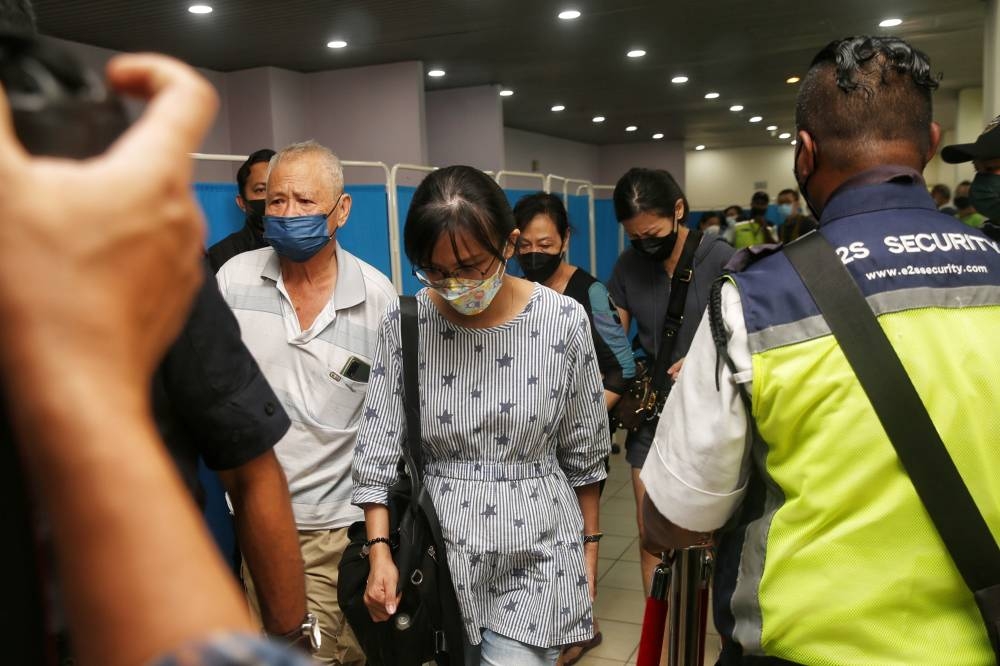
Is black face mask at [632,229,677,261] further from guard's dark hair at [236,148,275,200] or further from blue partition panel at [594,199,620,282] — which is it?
blue partition panel at [594,199,620,282]

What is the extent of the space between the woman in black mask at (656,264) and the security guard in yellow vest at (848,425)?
1.98m

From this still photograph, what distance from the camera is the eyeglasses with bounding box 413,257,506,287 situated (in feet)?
7.41

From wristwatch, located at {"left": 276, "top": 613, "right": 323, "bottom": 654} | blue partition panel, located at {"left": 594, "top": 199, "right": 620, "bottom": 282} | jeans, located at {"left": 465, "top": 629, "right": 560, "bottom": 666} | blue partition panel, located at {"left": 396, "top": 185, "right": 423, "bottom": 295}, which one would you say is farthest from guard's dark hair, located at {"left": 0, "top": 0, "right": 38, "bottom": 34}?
blue partition panel, located at {"left": 594, "top": 199, "right": 620, "bottom": 282}

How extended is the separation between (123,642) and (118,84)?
0.32 metres

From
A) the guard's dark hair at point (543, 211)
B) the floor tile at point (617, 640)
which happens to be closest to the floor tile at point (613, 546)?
the floor tile at point (617, 640)

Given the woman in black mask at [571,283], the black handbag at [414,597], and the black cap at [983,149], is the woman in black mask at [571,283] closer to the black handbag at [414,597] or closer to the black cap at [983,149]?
the black cap at [983,149]

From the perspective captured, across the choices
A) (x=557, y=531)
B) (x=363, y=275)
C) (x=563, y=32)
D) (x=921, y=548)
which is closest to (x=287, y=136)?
(x=563, y=32)

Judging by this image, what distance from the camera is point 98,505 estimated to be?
17.0 inches

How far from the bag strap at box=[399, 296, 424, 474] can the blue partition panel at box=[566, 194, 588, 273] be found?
24.6 ft

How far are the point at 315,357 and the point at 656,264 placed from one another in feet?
5.53

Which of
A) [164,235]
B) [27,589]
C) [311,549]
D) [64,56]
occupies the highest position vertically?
[64,56]

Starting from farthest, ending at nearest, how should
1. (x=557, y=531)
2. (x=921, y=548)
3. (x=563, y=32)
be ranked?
(x=563, y=32) < (x=557, y=531) < (x=921, y=548)

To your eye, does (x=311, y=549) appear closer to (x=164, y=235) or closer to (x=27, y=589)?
(x=27, y=589)

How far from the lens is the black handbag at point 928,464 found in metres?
1.37
